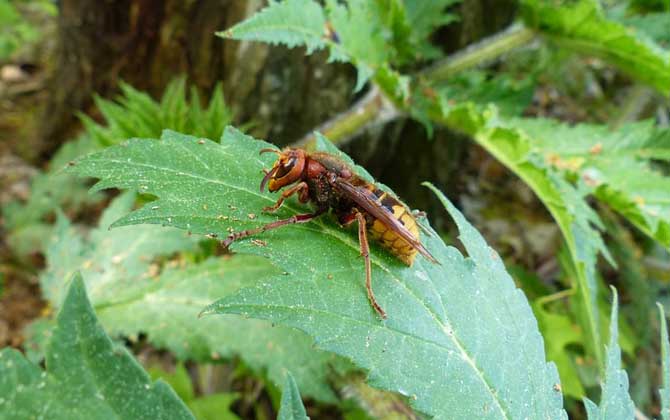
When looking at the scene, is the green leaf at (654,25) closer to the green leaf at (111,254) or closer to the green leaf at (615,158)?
the green leaf at (615,158)

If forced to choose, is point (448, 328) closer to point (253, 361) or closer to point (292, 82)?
point (253, 361)

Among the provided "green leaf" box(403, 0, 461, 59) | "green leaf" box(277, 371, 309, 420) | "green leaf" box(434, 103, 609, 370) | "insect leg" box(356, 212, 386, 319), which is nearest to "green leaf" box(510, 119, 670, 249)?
"green leaf" box(434, 103, 609, 370)

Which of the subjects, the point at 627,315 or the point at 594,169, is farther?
the point at 627,315

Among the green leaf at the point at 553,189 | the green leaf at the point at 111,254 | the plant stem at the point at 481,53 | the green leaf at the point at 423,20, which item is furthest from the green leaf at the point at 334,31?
the green leaf at the point at 111,254

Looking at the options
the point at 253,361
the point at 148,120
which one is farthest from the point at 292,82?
the point at 253,361

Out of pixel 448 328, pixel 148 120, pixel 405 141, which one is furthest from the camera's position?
pixel 405 141

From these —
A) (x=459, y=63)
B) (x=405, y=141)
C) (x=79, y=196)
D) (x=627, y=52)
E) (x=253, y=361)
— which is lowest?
(x=79, y=196)

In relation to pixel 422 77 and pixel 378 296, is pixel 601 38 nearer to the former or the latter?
pixel 422 77
